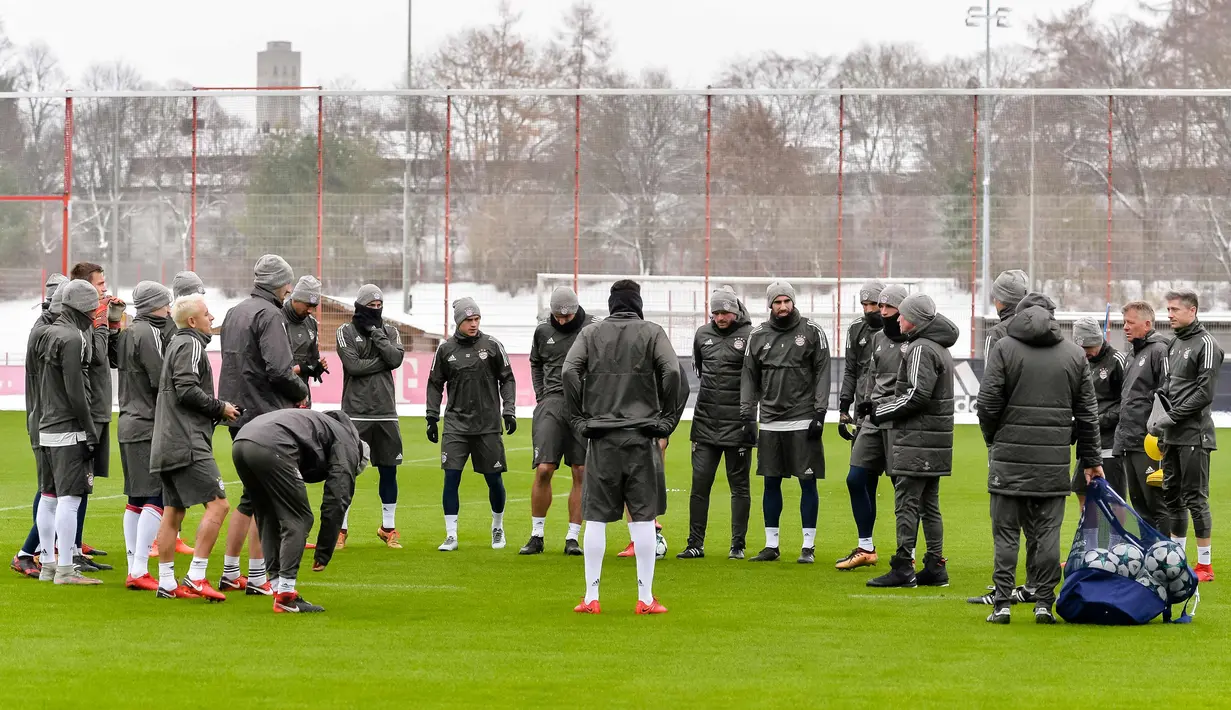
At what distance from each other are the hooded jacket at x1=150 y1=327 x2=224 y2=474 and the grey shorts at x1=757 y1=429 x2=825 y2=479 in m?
4.04

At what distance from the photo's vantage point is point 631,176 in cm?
3331

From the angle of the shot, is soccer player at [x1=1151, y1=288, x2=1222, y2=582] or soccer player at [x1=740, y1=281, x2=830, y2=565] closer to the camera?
soccer player at [x1=1151, y1=288, x2=1222, y2=582]

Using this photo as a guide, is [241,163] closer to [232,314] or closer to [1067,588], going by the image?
[232,314]

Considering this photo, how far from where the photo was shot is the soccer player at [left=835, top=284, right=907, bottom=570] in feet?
35.2

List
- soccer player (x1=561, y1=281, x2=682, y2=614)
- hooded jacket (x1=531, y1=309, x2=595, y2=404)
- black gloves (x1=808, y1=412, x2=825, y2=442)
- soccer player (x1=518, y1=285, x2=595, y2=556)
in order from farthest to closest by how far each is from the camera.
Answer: hooded jacket (x1=531, y1=309, x2=595, y2=404)
soccer player (x1=518, y1=285, x2=595, y2=556)
black gloves (x1=808, y1=412, x2=825, y2=442)
soccer player (x1=561, y1=281, x2=682, y2=614)

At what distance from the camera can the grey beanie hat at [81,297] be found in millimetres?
10031

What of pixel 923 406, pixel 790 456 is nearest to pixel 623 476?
pixel 923 406

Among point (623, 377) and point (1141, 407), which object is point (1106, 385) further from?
point (623, 377)

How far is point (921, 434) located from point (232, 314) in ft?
14.4

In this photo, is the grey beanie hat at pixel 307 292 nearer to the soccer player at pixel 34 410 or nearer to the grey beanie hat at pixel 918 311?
the soccer player at pixel 34 410

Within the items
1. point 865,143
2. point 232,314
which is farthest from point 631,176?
point 232,314

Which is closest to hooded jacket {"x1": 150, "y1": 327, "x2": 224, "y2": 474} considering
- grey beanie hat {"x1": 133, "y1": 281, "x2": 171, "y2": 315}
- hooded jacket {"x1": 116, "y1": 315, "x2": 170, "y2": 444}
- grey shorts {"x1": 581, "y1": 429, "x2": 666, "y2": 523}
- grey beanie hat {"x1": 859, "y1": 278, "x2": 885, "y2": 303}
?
hooded jacket {"x1": 116, "y1": 315, "x2": 170, "y2": 444}

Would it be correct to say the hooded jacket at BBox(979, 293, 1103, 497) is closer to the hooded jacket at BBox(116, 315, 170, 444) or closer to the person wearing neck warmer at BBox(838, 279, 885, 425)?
the person wearing neck warmer at BBox(838, 279, 885, 425)

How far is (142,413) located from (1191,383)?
663cm
